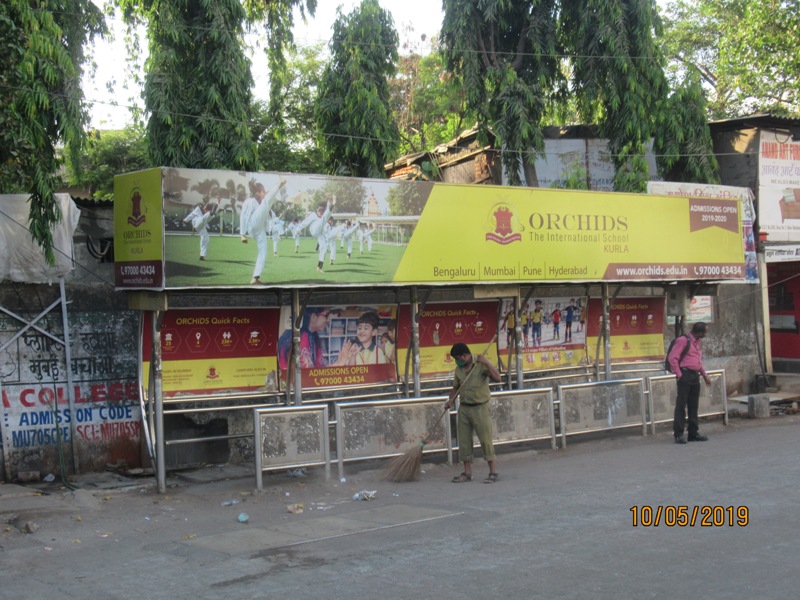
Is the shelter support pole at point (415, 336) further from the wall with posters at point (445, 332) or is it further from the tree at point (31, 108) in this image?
the tree at point (31, 108)

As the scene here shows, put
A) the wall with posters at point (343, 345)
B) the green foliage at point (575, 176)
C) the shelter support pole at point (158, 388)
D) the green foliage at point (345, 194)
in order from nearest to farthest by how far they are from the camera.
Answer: the shelter support pole at point (158, 388), the green foliage at point (345, 194), the wall with posters at point (343, 345), the green foliage at point (575, 176)

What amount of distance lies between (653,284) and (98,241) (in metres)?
9.21

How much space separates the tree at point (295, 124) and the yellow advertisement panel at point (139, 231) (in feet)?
42.9

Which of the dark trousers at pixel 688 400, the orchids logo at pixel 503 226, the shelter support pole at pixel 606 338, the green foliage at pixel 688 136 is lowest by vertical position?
the dark trousers at pixel 688 400

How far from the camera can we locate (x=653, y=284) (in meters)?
15.0

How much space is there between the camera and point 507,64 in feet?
60.6

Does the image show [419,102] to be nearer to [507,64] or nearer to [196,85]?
[507,64]

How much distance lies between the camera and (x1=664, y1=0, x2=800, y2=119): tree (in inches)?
937

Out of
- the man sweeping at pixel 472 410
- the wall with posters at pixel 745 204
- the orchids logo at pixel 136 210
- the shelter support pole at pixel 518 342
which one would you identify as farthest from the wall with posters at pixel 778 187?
the orchids logo at pixel 136 210

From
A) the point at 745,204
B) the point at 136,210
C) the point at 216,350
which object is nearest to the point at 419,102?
the point at 745,204

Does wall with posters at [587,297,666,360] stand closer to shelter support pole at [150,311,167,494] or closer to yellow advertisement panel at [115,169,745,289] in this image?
yellow advertisement panel at [115,169,745,289]

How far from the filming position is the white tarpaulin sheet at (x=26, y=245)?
10047 millimetres

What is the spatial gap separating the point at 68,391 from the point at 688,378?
29.2 feet
